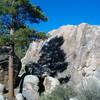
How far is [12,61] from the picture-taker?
47.2 ft

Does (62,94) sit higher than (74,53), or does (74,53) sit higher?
(74,53)

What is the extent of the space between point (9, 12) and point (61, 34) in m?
5.35

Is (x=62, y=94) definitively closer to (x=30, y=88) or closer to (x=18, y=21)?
(x=30, y=88)

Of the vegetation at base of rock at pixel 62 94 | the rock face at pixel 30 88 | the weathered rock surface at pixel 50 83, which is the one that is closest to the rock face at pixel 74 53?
the weathered rock surface at pixel 50 83

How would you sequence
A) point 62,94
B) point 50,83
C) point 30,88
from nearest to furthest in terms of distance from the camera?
point 62,94 < point 30,88 < point 50,83

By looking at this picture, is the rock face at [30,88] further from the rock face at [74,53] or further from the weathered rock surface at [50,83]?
the rock face at [74,53]

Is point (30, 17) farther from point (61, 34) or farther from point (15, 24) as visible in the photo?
point (61, 34)

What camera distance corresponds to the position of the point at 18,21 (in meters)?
14.8

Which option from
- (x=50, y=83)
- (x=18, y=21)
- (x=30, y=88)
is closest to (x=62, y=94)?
(x=50, y=83)

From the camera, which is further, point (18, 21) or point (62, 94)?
point (18, 21)

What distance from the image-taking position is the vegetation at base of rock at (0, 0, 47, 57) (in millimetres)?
13414

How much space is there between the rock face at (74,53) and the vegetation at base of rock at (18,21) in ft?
10.3

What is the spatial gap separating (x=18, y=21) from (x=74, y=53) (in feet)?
15.7

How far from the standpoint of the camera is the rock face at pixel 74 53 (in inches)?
601
